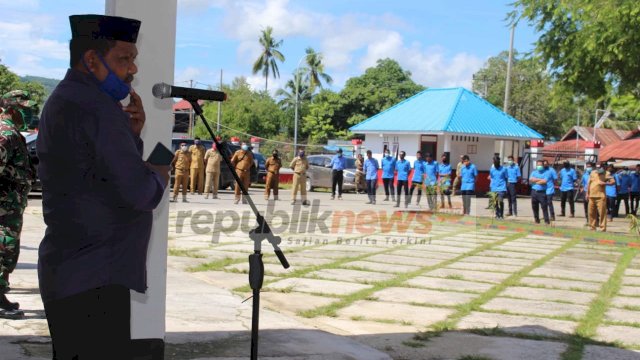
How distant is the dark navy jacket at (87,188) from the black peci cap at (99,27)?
6.9 inches

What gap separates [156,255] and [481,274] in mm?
5881

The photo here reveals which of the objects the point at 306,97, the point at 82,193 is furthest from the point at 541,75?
the point at 306,97

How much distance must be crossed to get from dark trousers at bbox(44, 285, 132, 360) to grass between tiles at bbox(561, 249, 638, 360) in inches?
153

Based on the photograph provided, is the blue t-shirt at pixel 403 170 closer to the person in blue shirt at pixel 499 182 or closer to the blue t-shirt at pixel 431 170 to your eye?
the blue t-shirt at pixel 431 170

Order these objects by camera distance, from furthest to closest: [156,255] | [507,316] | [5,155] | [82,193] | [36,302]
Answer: [507,316], [36,302], [5,155], [156,255], [82,193]

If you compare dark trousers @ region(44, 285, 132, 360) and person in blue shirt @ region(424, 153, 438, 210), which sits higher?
person in blue shirt @ region(424, 153, 438, 210)

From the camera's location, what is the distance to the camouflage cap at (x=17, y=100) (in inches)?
215

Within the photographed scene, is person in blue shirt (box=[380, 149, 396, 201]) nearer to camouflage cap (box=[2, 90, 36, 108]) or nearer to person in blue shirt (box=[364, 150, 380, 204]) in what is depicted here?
person in blue shirt (box=[364, 150, 380, 204])

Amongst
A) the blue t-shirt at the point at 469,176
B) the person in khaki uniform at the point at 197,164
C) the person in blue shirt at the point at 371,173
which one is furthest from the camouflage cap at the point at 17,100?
the person in blue shirt at the point at 371,173

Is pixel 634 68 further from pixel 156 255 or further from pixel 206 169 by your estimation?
pixel 156 255

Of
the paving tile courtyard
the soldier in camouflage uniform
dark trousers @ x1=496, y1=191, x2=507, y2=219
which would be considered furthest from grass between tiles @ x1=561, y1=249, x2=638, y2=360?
dark trousers @ x1=496, y1=191, x2=507, y2=219

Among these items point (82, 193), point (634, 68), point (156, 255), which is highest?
point (634, 68)

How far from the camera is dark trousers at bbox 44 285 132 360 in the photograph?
2291mm

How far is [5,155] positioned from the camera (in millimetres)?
5285
